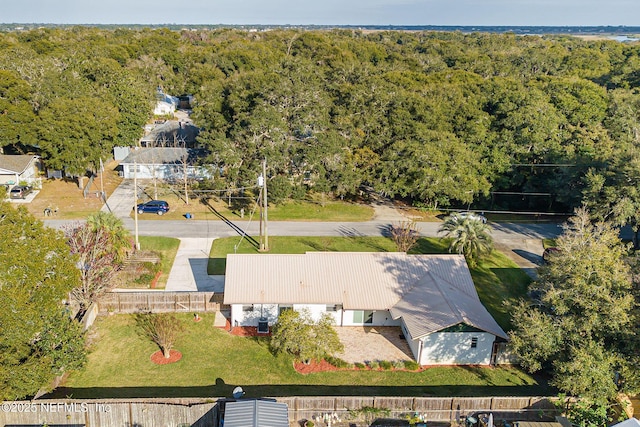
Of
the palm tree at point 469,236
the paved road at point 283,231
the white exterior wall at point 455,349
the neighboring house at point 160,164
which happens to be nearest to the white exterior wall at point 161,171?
the neighboring house at point 160,164

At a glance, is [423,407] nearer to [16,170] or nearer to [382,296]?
[382,296]

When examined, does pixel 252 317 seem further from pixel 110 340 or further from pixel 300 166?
pixel 300 166

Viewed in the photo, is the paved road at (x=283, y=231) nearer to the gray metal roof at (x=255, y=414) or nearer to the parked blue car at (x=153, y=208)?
the parked blue car at (x=153, y=208)

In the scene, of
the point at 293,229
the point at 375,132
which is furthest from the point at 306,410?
the point at 375,132

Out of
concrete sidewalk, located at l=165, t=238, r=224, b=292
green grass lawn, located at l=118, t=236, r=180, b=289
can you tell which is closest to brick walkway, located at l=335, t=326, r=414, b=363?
concrete sidewalk, located at l=165, t=238, r=224, b=292

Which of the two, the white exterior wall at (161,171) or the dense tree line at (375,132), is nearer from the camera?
the dense tree line at (375,132)

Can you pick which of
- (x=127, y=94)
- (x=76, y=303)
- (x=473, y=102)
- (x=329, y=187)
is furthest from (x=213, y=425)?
(x=127, y=94)

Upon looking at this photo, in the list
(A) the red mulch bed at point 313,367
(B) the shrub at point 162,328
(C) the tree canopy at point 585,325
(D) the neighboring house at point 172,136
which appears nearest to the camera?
(C) the tree canopy at point 585,325

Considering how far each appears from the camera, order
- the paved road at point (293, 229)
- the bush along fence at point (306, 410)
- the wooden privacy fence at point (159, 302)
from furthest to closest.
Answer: the paved road at point (293, 229)
the wooden privacy fence at point (159, 302)
the bush along fence at point (306, 410)
